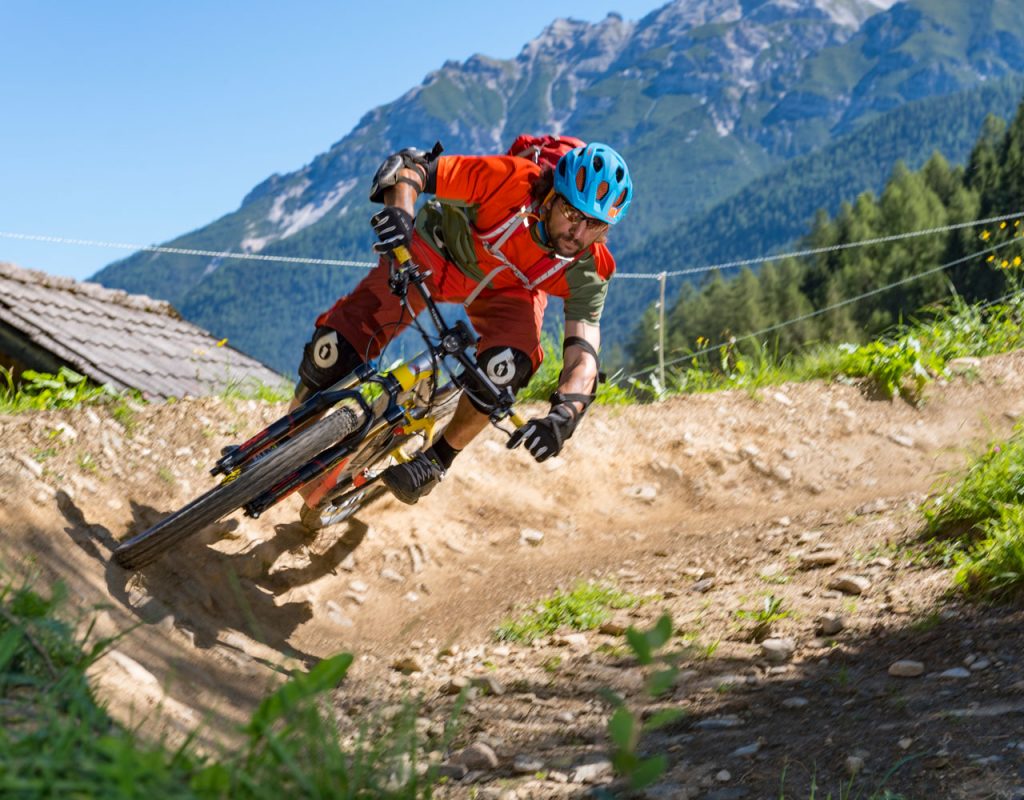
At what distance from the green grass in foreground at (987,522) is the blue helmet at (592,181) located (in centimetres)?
204

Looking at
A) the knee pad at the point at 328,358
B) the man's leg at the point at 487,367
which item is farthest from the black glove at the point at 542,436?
the knee pad at the point at 328,358

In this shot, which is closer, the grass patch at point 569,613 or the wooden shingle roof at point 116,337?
the grass patch at point 569,613

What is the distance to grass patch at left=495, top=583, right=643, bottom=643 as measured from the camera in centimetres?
451

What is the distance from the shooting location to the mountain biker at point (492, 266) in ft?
14.2

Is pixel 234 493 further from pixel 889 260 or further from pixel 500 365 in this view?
pixel 889 260

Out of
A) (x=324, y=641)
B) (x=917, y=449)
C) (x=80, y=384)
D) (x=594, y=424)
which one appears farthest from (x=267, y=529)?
(x=917, y=449)

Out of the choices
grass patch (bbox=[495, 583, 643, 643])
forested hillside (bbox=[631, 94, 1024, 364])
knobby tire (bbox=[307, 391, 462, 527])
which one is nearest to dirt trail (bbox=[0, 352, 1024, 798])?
grass patch (bbox=[495, 583, 643, 643])

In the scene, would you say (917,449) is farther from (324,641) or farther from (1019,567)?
(324,641)

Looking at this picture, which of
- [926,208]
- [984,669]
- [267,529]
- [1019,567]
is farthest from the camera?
[926,208]

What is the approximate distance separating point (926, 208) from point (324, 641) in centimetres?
8328

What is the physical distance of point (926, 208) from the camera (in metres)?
79.0

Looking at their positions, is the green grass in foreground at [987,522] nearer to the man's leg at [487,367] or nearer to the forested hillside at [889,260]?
the man's leg at [487,367]

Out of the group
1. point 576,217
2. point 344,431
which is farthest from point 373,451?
point 576,217

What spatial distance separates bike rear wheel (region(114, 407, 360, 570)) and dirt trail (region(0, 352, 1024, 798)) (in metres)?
0.23
